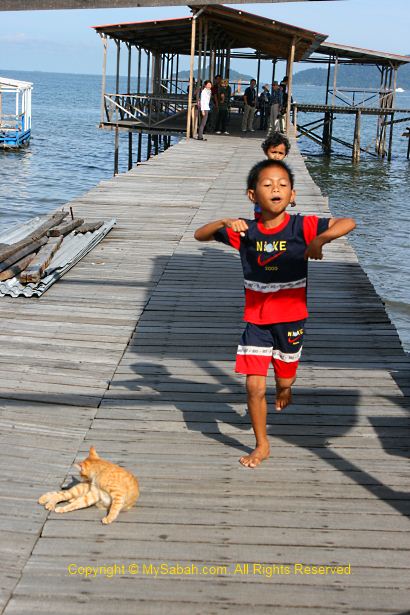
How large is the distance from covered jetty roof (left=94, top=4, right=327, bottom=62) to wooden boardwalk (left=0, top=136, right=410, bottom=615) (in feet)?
53.1

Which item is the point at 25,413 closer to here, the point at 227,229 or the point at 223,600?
the point at 227,229

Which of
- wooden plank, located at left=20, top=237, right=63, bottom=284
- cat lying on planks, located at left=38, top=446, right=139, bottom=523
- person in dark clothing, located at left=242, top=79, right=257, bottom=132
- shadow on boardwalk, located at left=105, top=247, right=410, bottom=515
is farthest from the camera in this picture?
person in dark clothing, located at left=242, top=79, right=257, bottom=132

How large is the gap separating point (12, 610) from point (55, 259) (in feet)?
19.6

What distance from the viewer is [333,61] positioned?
3884 centimetres

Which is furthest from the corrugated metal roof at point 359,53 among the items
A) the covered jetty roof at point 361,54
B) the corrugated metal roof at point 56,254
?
the corrugated metal roof at point 56,254

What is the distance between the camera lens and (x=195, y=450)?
461 centimetres

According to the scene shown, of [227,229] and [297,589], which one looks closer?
[297,589]

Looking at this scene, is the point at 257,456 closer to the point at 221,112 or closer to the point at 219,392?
the point at 219,392

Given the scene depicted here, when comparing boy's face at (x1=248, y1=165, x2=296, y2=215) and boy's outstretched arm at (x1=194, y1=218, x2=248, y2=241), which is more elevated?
boy's face at (x1=248, y1=165, x2=296, y2=215)

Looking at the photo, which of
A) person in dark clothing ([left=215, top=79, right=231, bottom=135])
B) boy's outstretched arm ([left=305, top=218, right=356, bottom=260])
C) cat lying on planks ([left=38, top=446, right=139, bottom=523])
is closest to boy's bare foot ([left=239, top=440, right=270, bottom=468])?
cat lying on planks ([left=38, top=446, right=139, bottom=523])

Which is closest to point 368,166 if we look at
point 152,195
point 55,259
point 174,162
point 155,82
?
point 155,82

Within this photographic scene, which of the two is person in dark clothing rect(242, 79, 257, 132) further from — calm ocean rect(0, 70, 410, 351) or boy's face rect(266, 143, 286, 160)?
boy's face rect(266, 143, 286, 160)

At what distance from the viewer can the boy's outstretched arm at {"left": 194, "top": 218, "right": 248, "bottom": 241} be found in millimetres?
4160

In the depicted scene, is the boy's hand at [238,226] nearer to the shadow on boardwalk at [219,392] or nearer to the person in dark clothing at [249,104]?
the shadow on boardwalk at [219,392]
